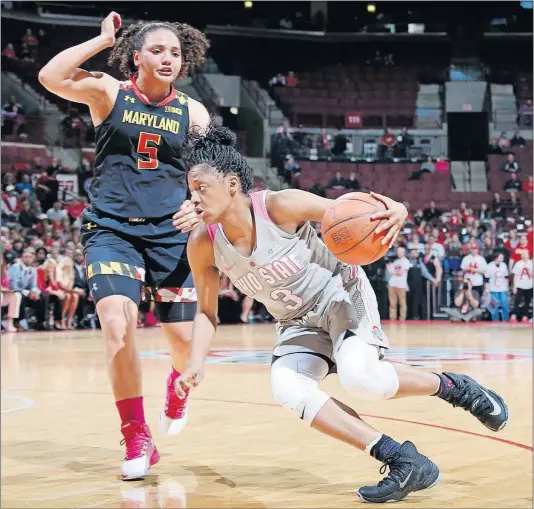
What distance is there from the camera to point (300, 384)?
3.85m

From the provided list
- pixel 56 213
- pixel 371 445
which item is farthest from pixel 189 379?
pixel 56 213

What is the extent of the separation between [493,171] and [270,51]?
8.35 metres

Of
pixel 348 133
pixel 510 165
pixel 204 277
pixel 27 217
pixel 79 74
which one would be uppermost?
pixel 348 133

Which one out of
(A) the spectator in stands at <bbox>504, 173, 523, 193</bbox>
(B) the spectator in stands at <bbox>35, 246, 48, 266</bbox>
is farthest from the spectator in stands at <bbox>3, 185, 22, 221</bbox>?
(A) the spectator in stands at <bbox>504, 173, 523, 193</bbox>

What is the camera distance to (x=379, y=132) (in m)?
26.1

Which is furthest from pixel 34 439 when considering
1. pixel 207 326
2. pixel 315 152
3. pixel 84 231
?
pixel 315 152

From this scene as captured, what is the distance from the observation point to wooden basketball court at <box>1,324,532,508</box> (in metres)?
3.80

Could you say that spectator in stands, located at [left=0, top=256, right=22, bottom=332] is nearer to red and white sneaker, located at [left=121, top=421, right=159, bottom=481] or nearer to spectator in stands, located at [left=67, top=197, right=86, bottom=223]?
spectator in stands, located at [left=67, top=197, right=86, bottom=223]

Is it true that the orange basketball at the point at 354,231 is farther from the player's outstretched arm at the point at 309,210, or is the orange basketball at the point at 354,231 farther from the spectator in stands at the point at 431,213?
the spectator in stands at the point at 431,213

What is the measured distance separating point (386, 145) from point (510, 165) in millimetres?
3510

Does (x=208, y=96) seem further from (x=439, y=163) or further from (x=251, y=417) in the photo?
(x=251, y=417)

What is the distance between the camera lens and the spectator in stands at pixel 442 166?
24889 mm

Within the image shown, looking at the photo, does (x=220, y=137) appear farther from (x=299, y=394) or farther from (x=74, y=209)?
(x=74, y=209)

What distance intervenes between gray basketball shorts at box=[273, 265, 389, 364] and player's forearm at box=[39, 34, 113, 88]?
1673 millimetres
